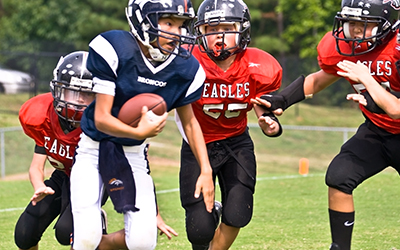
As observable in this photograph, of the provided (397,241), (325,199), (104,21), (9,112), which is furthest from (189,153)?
(104,21)

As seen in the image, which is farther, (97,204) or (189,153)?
(189,153)

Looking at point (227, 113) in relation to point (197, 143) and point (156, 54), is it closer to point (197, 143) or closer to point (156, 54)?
point (197, 143)

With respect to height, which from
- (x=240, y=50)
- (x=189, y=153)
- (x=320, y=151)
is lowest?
(x=320, y=151)

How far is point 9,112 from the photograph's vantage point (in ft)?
58.5

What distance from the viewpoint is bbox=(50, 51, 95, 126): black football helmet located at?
434 centimetres

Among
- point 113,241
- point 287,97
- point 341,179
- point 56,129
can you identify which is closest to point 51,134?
point 56,129

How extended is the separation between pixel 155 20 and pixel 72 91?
989 mm

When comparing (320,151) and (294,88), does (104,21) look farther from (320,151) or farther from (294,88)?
(294,88)

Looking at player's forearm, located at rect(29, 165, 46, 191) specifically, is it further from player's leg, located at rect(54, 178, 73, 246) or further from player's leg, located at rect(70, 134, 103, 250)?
player's leg, located at rect(70, 134, 103, 250)

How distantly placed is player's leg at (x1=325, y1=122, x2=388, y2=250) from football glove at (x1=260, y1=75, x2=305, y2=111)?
0.55m

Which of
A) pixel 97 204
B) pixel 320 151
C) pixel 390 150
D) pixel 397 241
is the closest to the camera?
pixel 97 204

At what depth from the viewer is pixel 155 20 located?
378cm

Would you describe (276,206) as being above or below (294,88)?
below

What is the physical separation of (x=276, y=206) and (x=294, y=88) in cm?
273
